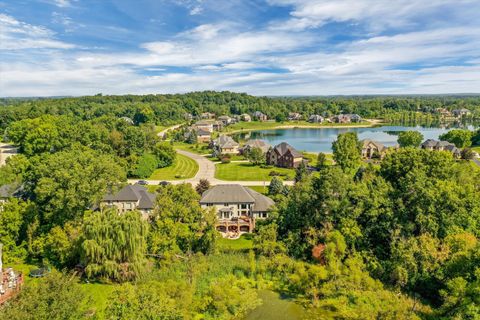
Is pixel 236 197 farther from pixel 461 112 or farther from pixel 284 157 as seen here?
pixel 461 112

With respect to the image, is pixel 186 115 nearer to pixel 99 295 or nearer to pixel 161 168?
pixel 161 168

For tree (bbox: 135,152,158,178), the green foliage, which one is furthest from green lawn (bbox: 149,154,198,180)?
the green foliage

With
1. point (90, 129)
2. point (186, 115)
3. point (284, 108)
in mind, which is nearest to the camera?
point (90, 129)

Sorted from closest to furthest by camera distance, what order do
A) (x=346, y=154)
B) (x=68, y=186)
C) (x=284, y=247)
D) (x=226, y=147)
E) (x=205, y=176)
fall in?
(x=284, y=247), (x=68, y=186), (x=346, y=154), (x=205, y=176), (x=226, y=147)

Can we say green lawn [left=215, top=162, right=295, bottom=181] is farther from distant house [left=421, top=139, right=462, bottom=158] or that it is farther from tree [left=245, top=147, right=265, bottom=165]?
distant house [left=421, top=139, right=462, bottom=158]

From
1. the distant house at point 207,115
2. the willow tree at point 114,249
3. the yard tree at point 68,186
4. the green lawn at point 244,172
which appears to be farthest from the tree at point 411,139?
the distant house at point 207,115

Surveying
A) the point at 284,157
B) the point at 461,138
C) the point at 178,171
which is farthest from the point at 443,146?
the point at 178,171

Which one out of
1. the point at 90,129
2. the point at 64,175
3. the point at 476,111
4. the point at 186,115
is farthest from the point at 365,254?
the point at 476,111
